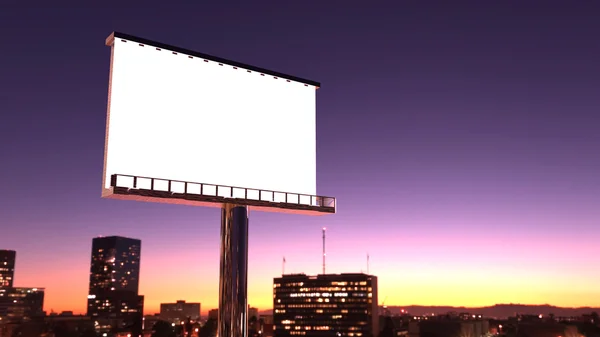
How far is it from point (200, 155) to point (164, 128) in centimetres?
221

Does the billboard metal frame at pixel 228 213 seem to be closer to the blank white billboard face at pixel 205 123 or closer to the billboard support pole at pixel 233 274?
the billboard support pole at pixel 233 274

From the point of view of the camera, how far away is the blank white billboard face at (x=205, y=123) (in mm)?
28781

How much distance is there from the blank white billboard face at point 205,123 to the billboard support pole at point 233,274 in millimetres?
1961

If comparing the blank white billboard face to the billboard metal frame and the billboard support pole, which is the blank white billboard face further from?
the billboard support pole

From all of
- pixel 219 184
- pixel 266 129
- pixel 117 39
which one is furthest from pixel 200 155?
pixel 117 39

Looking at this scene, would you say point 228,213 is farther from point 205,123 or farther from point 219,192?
point 205,123

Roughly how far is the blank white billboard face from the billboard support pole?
1.96 meters

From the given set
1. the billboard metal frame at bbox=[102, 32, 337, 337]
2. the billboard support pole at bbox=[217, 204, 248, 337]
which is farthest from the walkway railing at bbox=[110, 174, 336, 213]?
the billboard support pole at bbox=[217, 204, 248, 337]

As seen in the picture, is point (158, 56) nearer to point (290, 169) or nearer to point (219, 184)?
point (219, 184)

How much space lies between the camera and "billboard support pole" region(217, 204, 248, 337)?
30.0 meters

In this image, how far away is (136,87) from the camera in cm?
2927

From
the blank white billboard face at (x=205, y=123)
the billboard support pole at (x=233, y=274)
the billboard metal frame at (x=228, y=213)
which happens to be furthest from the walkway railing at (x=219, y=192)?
the billboard support pole at (x=233, y=274)

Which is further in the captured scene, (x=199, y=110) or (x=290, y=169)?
(x=290, y=169)

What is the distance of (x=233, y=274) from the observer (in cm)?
3034
